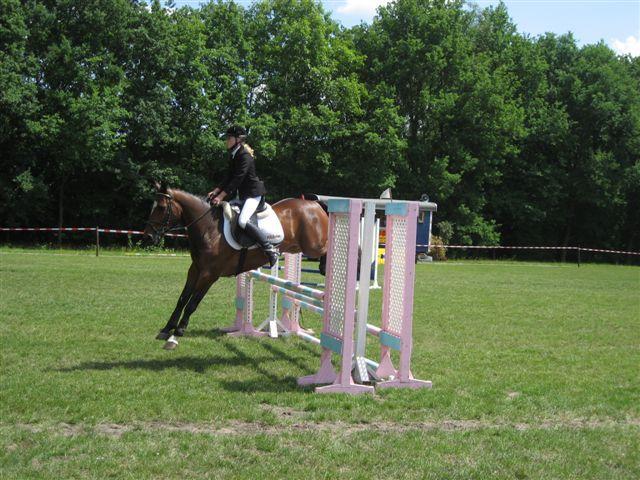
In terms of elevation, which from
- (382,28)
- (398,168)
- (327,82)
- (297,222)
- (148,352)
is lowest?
(148,352)

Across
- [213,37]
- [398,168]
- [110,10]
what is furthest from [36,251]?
[398,168]

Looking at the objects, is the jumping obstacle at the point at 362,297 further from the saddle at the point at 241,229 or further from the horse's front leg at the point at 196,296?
the horse's front leg at the point at 196,296

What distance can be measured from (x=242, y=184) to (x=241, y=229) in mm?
526

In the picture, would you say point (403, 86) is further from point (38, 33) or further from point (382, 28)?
point (38, 33)

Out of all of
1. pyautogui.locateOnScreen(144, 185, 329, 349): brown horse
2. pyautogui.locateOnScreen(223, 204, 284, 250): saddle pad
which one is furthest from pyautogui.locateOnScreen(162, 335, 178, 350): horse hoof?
pyautogui.locateOnScreen(223, 204, 284, 250): saddle pad

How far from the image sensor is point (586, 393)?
670 cm

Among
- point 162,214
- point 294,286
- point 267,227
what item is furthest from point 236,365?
point 162,214

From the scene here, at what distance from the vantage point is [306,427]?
5281mm

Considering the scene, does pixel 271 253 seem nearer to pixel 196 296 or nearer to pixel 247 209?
pixel 247 209

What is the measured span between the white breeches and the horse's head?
762 millimetres

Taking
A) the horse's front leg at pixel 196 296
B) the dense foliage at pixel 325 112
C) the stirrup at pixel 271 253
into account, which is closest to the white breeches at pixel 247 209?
the stirrup at pixel 271 253

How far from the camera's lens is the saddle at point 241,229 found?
310 inches

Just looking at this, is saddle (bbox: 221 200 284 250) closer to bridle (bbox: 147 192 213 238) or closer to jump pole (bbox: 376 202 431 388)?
bridle (bbox: 147 192 213 238)

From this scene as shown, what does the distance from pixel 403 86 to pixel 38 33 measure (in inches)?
843
